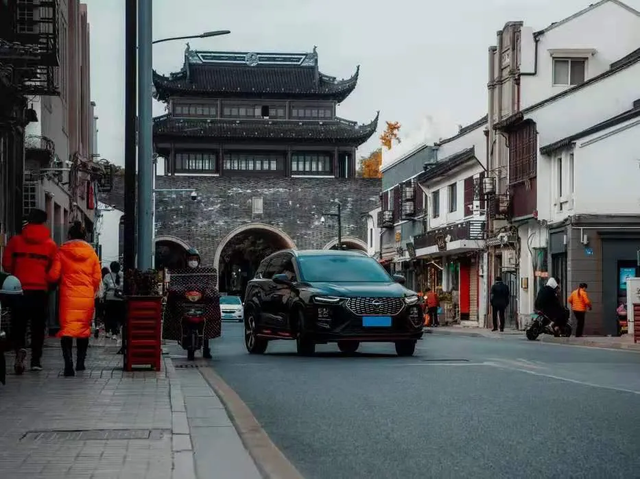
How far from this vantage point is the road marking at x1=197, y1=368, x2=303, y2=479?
721cm

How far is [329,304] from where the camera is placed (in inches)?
745

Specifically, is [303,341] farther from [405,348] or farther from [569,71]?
[569,71]

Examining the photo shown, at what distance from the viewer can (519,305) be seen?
143ft

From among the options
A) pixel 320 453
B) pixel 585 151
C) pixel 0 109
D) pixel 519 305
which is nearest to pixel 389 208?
pixel 519 305

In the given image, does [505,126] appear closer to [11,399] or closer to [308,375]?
[308,375]

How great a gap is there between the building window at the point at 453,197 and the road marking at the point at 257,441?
40.9 metres

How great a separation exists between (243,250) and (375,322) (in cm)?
7486

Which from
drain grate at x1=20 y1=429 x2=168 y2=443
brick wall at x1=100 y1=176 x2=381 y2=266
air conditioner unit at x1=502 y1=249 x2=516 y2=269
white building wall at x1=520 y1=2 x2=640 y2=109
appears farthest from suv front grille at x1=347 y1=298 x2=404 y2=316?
brick wall at x1=100 y1=176 x2=381 y2=266

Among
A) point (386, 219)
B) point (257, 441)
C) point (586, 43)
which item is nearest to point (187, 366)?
point (257, 441)

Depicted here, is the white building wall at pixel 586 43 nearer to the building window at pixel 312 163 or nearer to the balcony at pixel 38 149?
the balcony at pixel 38 149

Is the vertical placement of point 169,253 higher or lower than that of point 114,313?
higher

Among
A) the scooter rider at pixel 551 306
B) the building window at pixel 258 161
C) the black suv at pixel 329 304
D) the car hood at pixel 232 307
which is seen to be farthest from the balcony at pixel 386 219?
the black suv at pixel 329 304

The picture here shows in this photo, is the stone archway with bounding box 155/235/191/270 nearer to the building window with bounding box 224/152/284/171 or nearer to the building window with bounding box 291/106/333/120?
the building window with bounding box 224/152/284/171

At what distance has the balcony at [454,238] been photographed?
159ft
